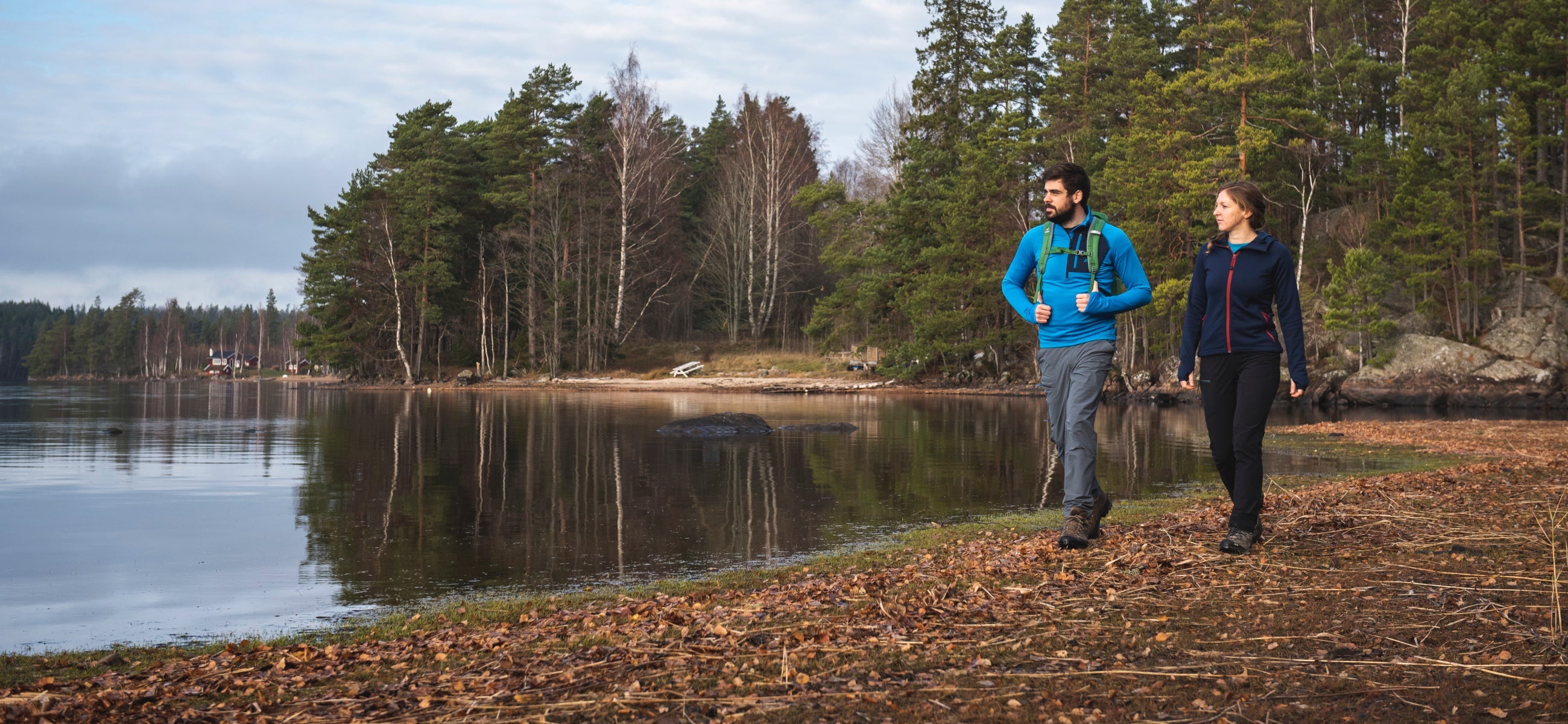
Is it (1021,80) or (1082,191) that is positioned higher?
(1021,80)

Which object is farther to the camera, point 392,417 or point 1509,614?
point 392,417

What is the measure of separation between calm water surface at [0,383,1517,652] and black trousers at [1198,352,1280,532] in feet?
A: 11.4

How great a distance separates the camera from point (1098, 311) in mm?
6137

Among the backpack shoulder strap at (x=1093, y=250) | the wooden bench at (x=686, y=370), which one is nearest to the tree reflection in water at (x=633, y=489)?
the backpack shoulder strap at (x=1093, y=250)

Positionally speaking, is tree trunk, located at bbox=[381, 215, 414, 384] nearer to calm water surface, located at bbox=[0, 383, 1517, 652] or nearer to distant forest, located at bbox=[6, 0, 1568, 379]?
distant forest, located at bbox=[6, 0, 1568, 379]

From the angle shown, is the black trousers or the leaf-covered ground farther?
the black trousers

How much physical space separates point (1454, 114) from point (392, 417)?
3859 cm

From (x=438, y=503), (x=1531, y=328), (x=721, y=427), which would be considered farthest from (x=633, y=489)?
(x=1531, y=328)

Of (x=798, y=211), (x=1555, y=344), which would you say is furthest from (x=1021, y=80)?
(x=1555, y=344)

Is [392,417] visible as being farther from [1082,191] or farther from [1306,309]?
[1306,309]

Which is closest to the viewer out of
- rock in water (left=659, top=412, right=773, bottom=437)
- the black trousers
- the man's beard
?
the black trousers

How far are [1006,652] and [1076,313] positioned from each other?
3020mm

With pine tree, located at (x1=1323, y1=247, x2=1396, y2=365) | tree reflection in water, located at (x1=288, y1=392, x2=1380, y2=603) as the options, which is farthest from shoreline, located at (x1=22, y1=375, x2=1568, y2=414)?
tree reflection in water, located at (x1=288, y1=392, x2=1380, y2=603)

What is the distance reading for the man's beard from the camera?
20.8 feet
